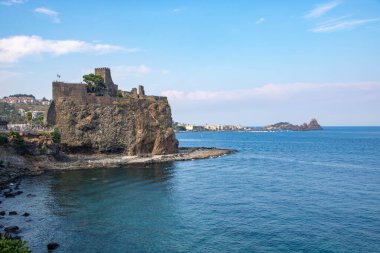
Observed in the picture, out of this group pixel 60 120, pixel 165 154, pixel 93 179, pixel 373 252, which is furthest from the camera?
pixel 165 154

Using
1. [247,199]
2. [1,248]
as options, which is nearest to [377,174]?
[247,199]

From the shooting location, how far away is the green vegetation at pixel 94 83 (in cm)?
9819

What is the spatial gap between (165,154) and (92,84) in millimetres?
28954

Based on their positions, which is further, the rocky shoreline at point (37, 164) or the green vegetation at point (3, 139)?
the green vegetation at point (3, 139)

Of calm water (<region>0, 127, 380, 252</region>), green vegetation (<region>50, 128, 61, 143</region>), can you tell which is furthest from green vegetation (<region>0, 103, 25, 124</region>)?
calm water (<region>0, 127, 380, 252</region>)

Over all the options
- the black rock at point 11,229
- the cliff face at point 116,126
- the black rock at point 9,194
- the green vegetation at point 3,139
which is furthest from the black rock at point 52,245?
the cliff face at point 116,126

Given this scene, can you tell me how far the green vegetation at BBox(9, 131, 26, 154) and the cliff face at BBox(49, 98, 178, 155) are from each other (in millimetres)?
14423

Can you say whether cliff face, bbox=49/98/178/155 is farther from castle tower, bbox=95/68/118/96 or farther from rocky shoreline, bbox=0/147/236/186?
castle tower, bbox=95/68/118/96

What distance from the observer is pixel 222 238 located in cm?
3244

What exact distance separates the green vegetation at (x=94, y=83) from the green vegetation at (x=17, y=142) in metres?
27.6

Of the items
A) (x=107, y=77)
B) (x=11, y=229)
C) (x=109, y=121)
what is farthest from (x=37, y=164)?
(x=11, y=229)

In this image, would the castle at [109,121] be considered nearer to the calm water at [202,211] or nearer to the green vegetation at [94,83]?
the green vegetation at [94,83]

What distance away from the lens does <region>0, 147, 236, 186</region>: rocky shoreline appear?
67.6m

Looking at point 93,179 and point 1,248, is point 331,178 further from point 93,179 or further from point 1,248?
point 1,248
